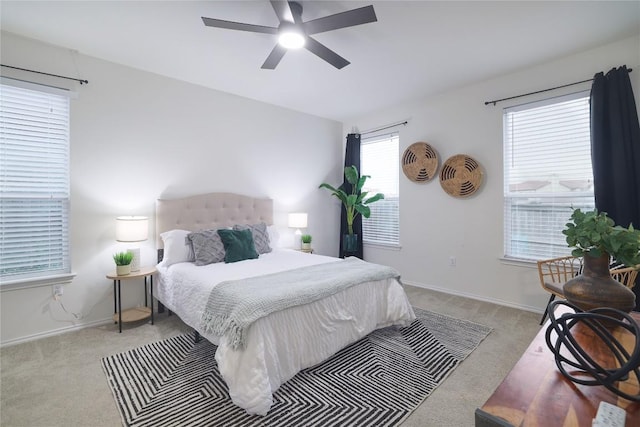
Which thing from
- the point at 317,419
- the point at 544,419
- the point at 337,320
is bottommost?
the point at 317,419

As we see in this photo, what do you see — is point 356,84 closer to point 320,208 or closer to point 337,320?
point 320,208

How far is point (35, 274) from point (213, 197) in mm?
1796

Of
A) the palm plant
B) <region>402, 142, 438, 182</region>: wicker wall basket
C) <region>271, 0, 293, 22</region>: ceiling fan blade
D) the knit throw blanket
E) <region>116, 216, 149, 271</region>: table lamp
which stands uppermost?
<region>271, 0, 293, 22</region>: ceiling fan blade

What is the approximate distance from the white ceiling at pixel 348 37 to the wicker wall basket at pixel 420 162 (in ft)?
2.73

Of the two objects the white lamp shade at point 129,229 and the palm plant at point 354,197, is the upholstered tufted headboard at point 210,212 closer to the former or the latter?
the white lamp shade at point 129,229

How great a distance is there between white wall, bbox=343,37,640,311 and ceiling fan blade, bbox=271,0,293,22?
104 inches

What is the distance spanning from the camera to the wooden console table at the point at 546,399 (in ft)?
2.17

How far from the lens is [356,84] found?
3615 millimetres

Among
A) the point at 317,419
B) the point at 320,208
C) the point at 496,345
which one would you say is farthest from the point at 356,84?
the point at 317,419

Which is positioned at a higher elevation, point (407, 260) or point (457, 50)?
point (457, 50)

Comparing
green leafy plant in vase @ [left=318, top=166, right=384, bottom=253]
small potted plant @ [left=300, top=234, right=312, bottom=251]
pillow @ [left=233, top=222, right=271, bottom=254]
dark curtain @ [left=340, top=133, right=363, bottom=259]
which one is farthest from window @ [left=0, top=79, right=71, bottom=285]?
dark curtain @ [left=340, top=133, right=363, bottom=259]

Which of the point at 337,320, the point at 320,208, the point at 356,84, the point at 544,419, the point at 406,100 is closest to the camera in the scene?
the point at 544,419

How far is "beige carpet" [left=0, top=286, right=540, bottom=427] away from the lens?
168 centimetres

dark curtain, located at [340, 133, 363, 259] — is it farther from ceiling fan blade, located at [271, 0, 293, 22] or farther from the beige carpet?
ceiling fan blade, located at [271, 0, 293, 22]
